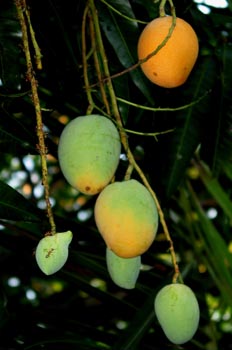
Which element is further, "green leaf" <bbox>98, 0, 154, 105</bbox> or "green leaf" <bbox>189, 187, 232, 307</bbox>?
"green leaf" <bbox>189, 187, 232, 307</bbox>

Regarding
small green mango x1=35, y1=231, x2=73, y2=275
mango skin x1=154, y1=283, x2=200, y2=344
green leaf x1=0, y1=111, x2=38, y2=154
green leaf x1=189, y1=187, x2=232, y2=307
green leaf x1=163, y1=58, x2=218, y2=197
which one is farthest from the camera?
green leaf x1=189, y1=187, x2=232, y2=307

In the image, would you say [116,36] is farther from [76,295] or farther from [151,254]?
[76,295]

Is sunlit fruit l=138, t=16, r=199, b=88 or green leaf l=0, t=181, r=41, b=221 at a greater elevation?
sunlit fruit l=138, t=16, r=199, b=88

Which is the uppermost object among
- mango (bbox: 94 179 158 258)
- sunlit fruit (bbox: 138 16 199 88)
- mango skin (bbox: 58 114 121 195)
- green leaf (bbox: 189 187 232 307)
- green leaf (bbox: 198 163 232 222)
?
sunlit fruit (bbox: 138 16 199 88)

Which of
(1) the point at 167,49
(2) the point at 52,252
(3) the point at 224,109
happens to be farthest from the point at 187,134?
(2) the point at 52,252

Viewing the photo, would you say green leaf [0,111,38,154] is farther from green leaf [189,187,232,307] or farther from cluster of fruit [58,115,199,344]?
green leaf [189,187,232,307]

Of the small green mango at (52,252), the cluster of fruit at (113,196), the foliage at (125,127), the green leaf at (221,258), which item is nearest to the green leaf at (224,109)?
the foliage at (125,127)

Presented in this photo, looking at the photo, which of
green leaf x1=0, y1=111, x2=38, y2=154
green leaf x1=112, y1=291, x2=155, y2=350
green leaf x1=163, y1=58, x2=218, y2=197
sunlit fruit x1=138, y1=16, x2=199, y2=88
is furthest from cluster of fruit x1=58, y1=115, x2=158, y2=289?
green leaf x1=112, y1=291, x2=155, y2=350
